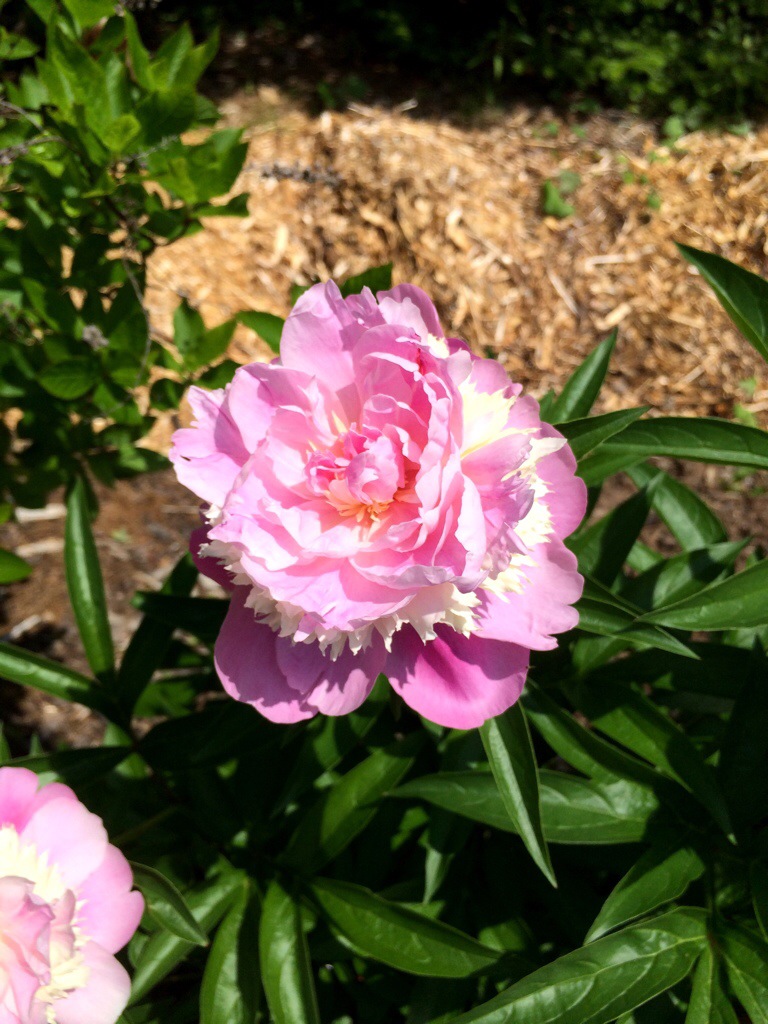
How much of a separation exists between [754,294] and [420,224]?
2.30 m

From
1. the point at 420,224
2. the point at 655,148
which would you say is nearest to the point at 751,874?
the point at 420,224

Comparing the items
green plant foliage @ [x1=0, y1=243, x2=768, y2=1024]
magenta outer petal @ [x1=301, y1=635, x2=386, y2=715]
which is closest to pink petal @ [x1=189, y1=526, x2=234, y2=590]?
magenta outer petal @ [x1=301, y1=635, x2=386, y2=715]

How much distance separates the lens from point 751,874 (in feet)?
3.34

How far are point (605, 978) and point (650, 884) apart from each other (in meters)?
0.15

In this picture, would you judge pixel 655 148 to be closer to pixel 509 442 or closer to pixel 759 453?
pixel 759 453

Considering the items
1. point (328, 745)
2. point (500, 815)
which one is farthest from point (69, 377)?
point (500, 815)

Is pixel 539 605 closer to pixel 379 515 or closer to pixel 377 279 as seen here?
pixel 379 515

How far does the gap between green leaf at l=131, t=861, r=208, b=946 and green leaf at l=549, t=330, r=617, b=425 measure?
0.73m

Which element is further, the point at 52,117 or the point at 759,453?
the point at 52,117

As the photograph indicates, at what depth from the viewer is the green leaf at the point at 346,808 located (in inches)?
45.8

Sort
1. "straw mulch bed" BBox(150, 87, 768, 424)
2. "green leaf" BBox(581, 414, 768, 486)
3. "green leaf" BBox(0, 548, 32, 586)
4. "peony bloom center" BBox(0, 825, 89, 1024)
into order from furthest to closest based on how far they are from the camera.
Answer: "straw mulch bed" BBox(150, 87, 768, 424) < "green leaf" BBox(0, 548, 32, 586) < "green leaf" BBox(581, 414, 768, 486) < "peony bloom center" BBox(0, 825, 89, 1024)

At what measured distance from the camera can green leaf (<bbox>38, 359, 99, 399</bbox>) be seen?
140 centimetres

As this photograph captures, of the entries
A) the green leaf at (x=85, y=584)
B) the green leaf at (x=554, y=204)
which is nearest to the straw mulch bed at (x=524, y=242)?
the green leaf at (x=554, y=204)

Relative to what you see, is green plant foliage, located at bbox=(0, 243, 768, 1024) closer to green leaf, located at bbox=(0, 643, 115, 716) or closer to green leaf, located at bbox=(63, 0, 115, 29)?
green leaf, located at bbox=(0, 643, 115, 716)
